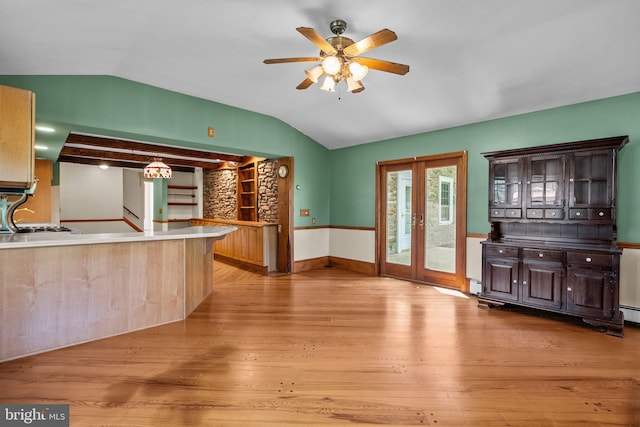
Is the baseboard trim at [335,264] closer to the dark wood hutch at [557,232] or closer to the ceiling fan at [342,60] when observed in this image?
the dark wood hutch at [557,232]

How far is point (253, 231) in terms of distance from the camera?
5.98 meters

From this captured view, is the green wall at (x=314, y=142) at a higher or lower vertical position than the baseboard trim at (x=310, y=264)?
higher

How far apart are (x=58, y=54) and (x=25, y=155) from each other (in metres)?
1.03

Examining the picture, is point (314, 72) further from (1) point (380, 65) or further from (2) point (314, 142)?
(2) point (314, 142)

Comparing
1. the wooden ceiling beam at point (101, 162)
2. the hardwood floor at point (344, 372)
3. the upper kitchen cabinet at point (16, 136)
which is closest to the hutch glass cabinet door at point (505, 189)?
the hardwood floor at point (344, 372)

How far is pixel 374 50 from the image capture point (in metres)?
3.10

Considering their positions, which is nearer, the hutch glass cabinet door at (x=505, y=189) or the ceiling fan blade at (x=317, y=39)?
the ceiling fan blade at (x=317, y=39)

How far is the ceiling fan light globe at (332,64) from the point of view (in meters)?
2.49

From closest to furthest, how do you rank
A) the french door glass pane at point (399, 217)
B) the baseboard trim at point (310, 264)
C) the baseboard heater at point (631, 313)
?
1. the baseboard heater at point (631, 313)
2. the french door glass pane at point (399, 217)
3. the baseboard trim at point (310, 264)

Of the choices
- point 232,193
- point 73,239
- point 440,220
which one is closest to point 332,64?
point 73,239

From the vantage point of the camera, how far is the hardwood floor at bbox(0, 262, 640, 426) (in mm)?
1857

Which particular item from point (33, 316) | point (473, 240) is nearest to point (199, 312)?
point (33, 316)

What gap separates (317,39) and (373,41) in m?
0.40

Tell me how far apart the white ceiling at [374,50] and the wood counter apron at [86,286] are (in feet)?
5.70
